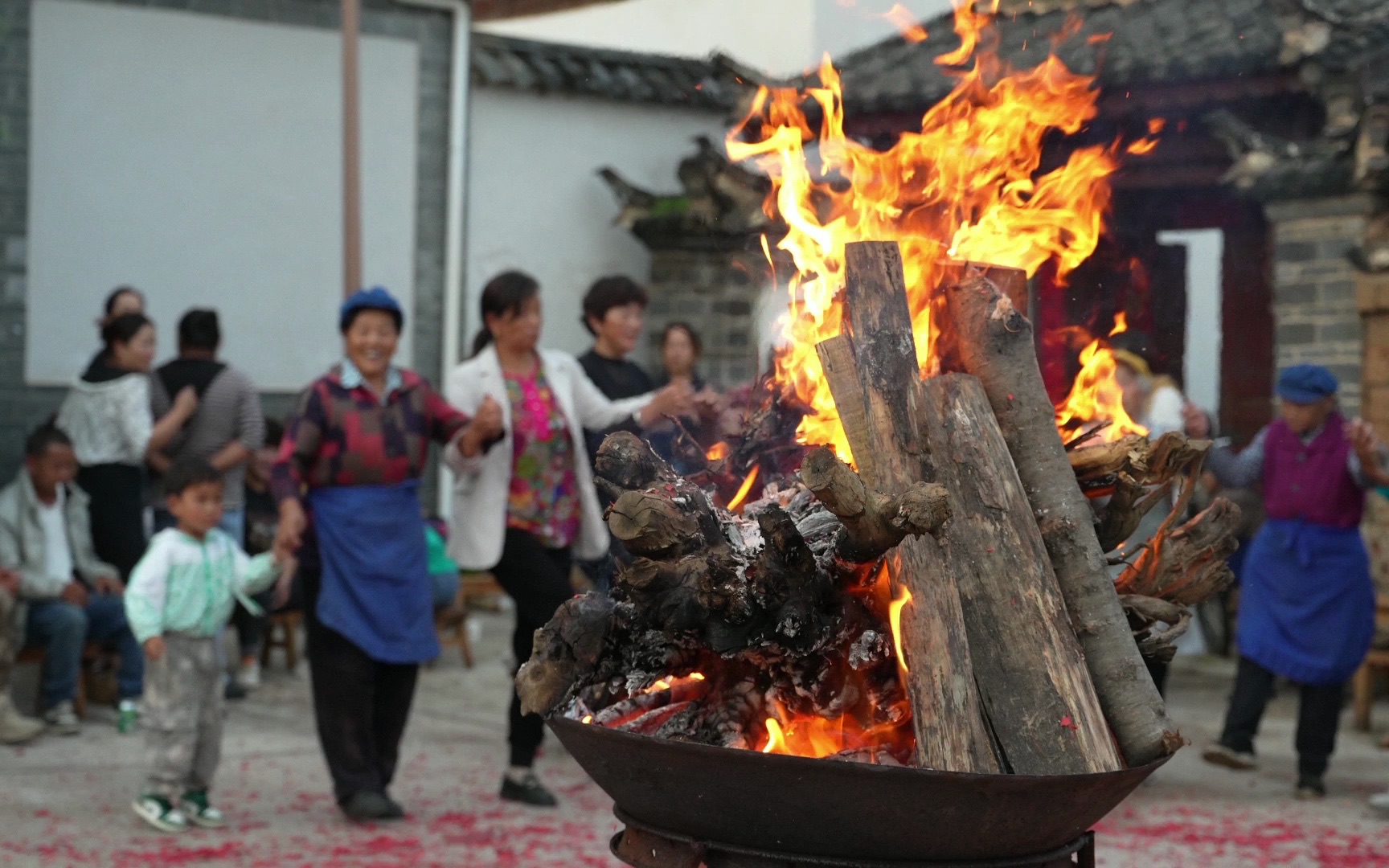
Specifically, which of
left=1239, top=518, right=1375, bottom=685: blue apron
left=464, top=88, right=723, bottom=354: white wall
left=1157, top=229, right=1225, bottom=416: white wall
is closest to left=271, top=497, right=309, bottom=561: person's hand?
left=1239, top=518, right=1375, bottom=685: blue apron

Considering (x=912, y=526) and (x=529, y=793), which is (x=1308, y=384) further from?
(x=912, y=526)

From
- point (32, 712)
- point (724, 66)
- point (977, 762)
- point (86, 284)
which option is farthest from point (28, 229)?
point (977, 762)

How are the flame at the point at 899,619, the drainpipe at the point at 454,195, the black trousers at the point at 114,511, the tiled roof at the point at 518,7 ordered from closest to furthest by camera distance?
the flame at the point at 899,619, the black trousers at the point at 114,511, the drainpipe at the point at 454,195, the tiled roof at the point at 518,7

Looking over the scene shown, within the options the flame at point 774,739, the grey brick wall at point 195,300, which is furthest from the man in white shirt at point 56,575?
the flame at point 774,739

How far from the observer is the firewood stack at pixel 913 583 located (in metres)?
3.12

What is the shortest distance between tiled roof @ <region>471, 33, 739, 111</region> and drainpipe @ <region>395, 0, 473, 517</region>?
0.61 meters

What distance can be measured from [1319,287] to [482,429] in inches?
209

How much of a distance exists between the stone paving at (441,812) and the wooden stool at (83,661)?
107 mm

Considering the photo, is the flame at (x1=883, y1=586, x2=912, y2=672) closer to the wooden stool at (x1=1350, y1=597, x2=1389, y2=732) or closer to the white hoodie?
the wooden stool at (x1=1350, y1=597, x2=1389, y2=732)

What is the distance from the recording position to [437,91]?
11.4m

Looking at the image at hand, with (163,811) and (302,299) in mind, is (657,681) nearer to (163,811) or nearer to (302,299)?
(163,811)

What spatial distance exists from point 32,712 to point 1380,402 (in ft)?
22.3

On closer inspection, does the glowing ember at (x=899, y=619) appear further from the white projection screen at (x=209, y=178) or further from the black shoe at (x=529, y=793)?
the white projection screen at (x=209, y=178)

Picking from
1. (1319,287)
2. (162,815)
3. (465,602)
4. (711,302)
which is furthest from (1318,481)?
(711,302)
